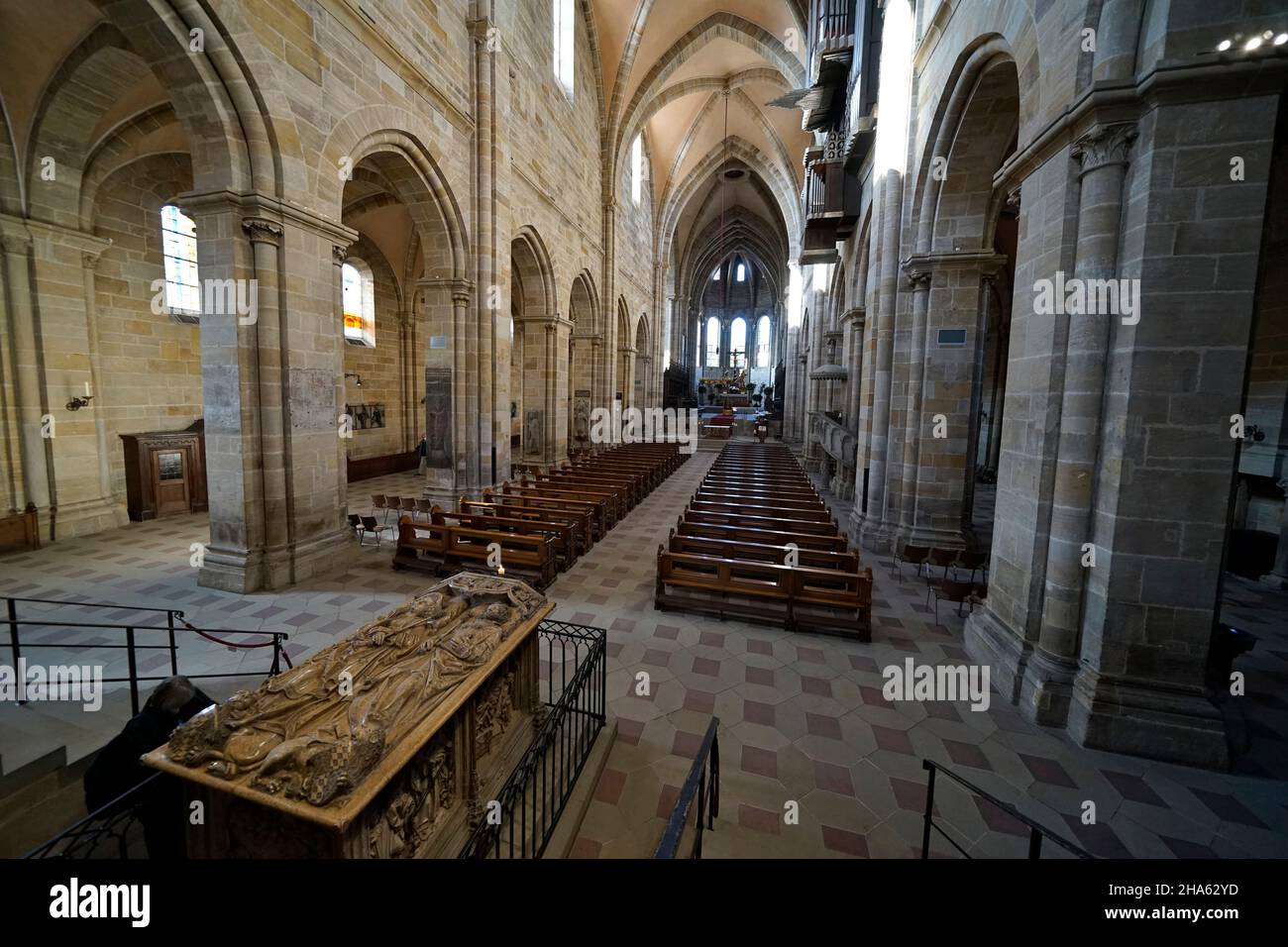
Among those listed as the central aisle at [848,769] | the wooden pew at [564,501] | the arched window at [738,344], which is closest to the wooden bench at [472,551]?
the wooden pew at [564,501]

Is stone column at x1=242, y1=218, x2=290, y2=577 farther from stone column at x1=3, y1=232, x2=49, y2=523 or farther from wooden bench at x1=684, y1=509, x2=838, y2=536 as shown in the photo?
wooden bench at x1=684, y1=509, x2=838, y2=536

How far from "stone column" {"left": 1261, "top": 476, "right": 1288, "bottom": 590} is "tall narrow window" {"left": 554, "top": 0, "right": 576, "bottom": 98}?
57.2 feet

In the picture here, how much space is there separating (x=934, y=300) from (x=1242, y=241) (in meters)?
4.30

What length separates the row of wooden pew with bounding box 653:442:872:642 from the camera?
17.7ft

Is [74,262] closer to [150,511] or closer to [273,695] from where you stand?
[150,511]

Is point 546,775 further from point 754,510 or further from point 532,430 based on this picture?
point 532,430

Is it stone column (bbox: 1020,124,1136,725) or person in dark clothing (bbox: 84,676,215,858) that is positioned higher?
stone column (bbox: 1020,124,1136,725)

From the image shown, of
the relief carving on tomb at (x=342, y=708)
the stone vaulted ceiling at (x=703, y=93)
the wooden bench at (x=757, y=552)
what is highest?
the stone vaulted ceiling at (x=703, y=93)

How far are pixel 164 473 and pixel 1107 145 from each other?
13.9 m

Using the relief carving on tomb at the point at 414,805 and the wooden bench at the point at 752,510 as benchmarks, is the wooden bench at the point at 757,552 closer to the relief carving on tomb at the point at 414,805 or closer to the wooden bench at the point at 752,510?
the wooden bench at the point at 752,510

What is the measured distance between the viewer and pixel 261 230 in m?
5.84

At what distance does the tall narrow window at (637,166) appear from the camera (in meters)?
21.8

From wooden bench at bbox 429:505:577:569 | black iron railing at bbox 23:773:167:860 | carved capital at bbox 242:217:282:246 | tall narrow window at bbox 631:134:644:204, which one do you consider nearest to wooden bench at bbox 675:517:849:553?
wooden bench at bbox 429:505:577:569

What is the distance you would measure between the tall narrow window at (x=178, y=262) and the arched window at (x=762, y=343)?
134 feet
